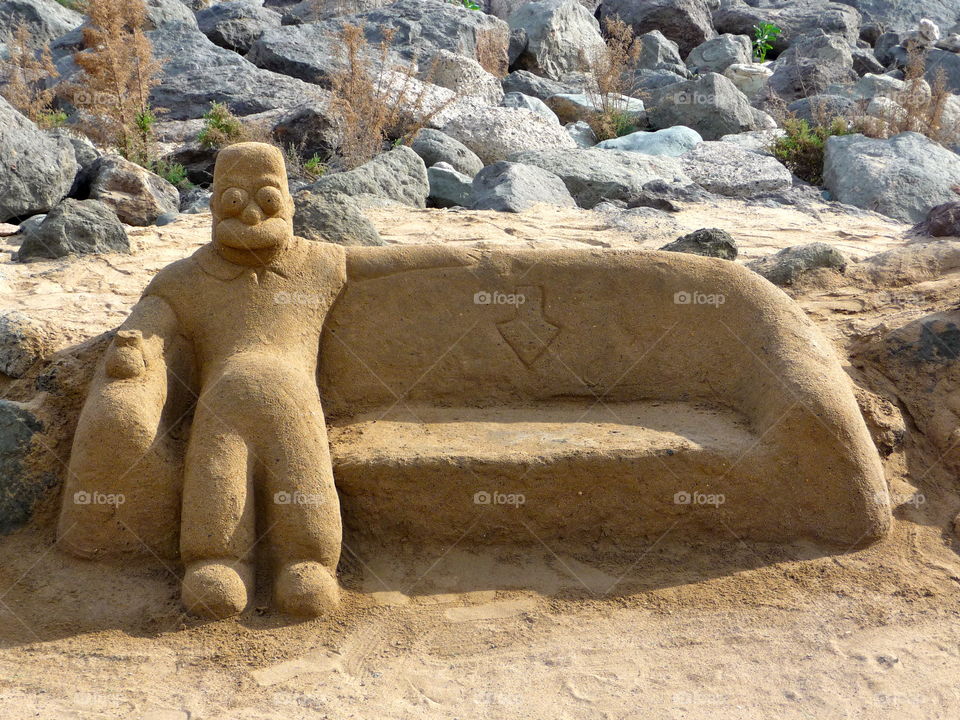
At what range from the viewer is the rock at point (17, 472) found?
3.68 m

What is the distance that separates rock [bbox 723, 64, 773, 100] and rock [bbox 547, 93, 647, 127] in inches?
107

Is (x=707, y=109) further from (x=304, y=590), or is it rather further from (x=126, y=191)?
(x=304, y=590)

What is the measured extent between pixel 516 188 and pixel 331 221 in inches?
78.6

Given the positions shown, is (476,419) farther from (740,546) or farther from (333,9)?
(333,9)

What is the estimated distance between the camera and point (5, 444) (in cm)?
377

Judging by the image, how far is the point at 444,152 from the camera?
890 cm

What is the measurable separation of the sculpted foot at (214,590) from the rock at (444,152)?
19.3 feet

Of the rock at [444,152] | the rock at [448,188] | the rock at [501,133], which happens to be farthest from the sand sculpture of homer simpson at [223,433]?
the rock at [501,133]

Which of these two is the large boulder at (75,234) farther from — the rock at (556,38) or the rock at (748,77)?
the rock at (748,77)

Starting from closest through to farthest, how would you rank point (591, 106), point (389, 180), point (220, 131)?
point (389, 180) → point (220, 131) → point (591, 106)

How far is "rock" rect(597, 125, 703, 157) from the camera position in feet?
33.2

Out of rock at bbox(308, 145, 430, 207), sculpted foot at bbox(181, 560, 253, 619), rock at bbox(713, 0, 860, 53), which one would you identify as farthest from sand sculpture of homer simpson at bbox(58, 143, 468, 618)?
rock at bbox(713, 0, 860, 53)

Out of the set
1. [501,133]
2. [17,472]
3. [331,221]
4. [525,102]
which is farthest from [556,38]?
[17,472]

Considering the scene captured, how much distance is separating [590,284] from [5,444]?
2350mm
